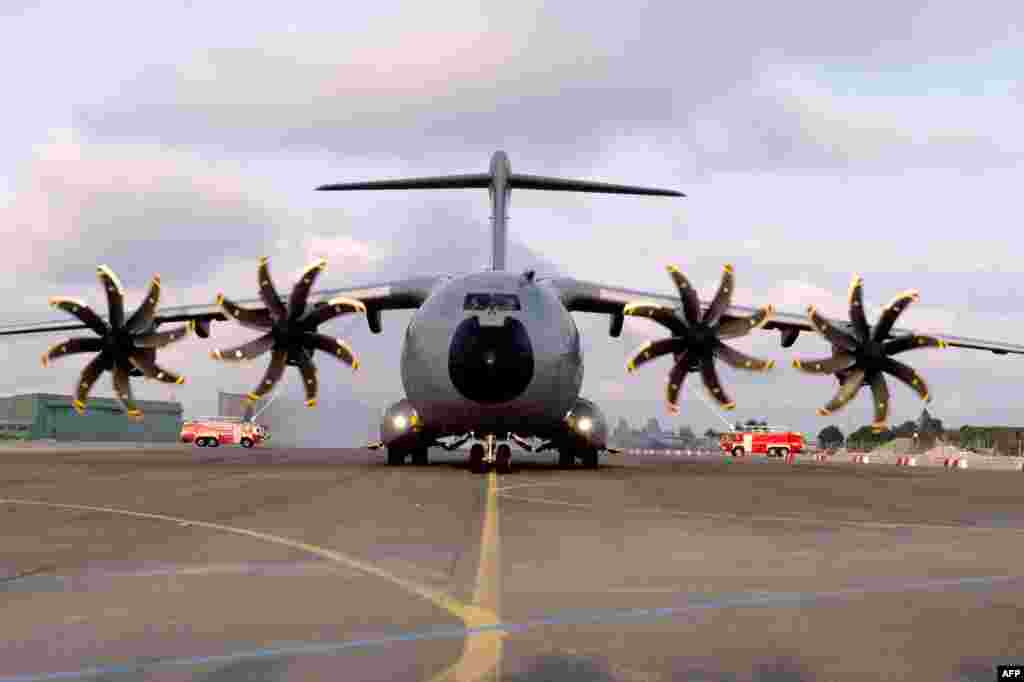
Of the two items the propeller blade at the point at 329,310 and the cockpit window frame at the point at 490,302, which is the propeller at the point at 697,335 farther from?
the propeller blade at the point at 329,310

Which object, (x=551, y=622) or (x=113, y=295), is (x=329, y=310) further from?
(x=551, y=622)

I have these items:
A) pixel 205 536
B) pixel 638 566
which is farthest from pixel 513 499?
pixel 638 566

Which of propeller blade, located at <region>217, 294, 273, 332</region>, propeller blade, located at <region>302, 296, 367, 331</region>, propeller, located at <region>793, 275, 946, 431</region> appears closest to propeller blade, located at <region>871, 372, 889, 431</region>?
propeller, located at <region>793, 275, 946, 431</region>

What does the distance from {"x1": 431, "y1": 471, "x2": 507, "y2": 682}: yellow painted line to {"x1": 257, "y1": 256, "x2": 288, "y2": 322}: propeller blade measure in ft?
63.9

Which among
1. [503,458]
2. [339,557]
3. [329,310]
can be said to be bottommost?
[503,458]

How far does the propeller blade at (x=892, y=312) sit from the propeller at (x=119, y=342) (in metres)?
19.6

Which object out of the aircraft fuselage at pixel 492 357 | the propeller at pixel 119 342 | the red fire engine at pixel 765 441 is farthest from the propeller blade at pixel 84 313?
the red fire engine at pixel 765 441

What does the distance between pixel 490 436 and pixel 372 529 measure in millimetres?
13973

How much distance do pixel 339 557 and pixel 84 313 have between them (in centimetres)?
2341

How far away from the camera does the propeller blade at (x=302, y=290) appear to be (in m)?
28.0

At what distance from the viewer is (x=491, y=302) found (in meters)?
23.1

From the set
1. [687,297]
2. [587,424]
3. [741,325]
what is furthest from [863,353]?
[587,424]

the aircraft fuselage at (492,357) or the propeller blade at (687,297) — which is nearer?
the aircraft fuselage at (492,357)

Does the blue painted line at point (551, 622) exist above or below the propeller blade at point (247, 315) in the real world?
below
